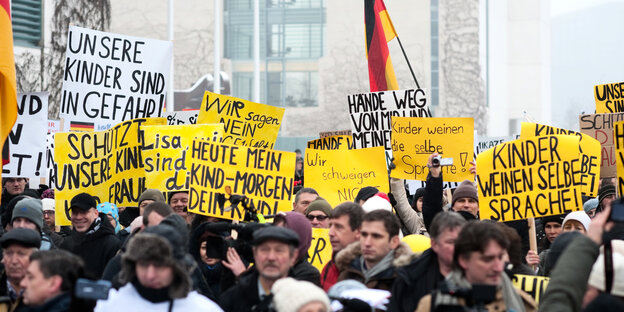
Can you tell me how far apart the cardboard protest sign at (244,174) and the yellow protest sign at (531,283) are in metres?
2.32

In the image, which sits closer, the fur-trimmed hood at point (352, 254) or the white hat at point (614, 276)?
the white hat at point (614, 276)

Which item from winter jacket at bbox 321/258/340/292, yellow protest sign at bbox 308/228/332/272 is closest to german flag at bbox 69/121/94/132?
yellow protest sign at bbox 308/228/332/272

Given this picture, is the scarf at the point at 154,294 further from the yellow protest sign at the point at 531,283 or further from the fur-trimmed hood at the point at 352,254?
the yellow protest sign at the point at 531,283

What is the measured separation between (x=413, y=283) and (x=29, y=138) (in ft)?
18.7

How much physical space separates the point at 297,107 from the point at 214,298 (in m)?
41.2

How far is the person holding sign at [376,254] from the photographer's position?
20.6 ft

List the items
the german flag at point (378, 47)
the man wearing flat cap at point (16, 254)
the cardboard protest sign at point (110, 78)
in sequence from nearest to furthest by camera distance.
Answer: the man wearing flat cap at point (16, 254) < the cardboard protest sign at point (110, 78) < the german flag at point (378, 47)

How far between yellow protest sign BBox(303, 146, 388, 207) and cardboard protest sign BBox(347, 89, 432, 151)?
4.08ft

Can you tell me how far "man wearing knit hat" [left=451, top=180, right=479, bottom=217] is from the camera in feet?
30.3

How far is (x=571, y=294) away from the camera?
17.3ft

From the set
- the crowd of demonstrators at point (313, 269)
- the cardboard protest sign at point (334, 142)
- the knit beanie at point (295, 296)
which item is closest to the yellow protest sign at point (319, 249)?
the crowd of demonstrators at point (313, 269)

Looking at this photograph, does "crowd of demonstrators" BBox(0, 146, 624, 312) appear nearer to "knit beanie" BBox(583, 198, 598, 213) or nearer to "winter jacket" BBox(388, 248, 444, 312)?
"winter jacket" BBox(388, 248, 444, 312)

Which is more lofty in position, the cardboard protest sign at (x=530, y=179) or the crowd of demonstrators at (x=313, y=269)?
the cardboard protest sign at (x=530, y=179)

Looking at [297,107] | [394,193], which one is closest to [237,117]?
[394,193]
